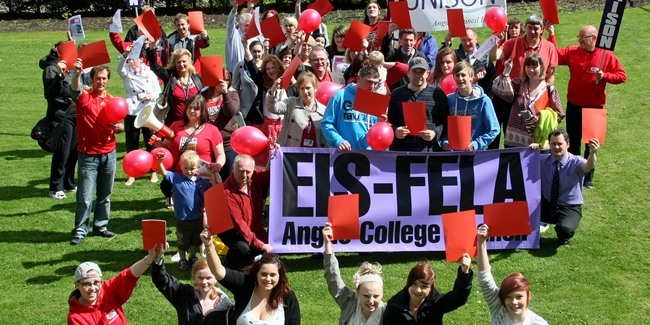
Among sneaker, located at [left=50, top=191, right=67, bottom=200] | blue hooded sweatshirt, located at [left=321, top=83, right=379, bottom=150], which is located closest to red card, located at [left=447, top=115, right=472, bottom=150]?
blue hooded sweatshirt, located at [left=321, top=83, right=379, bottom=150]

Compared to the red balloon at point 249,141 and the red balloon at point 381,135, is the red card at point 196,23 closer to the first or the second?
the red balloon at point 249,141

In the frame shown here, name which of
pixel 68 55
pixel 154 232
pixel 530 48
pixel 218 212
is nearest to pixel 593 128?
pixel 530 48

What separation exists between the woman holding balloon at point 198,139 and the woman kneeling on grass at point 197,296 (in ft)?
8.72

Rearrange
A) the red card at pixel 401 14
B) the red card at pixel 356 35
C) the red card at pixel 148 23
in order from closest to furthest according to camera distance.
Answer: the red card at pixel 356 35 → the red card at pixel 401 14 → the red card at pixel 148 23

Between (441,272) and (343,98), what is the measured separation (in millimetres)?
2049

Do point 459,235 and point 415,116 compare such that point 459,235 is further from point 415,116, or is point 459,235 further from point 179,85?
point 179,85

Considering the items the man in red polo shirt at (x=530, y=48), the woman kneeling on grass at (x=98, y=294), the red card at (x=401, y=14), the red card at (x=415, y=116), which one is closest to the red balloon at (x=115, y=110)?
the red card at (x=415, y=116)

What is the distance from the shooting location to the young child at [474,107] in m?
9.88

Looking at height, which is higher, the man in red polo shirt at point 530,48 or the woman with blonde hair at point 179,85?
the man in red polo shirt at point 530,48

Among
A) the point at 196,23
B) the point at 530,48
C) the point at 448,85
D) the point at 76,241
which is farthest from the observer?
the point at 196,23

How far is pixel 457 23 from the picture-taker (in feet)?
38.7

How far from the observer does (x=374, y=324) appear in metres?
6.92

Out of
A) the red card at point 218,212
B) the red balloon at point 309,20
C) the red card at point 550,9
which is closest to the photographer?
the red card at point 218,212

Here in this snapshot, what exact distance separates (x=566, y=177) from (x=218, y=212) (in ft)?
13.7
